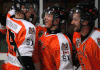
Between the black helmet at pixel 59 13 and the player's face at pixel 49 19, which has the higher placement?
the black helmet at pixel 59 13

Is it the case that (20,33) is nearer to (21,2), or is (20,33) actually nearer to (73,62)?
(21,2)

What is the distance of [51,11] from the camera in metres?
1.90

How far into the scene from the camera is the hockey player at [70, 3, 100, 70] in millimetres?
1618

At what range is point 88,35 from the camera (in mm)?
1693

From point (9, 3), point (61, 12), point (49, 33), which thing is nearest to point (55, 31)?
point (49, 33)

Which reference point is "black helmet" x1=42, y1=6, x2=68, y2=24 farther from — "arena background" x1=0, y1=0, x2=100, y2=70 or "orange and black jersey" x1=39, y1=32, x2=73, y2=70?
"arena background" x1=0, y1=0, x2=100, y2=70

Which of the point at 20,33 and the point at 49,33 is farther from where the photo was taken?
the point at 49,33

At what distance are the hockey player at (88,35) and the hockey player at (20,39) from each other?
0.53m

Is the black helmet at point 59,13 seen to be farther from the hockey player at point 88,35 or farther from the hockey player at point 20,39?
the hockey player at point 20,39

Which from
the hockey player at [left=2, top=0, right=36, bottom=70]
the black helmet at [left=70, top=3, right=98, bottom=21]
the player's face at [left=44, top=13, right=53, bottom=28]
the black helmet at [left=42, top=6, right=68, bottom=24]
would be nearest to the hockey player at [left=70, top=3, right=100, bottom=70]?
the black helmet at [left=70, top=3, right=98, bottom=21]

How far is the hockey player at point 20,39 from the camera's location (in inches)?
64.0

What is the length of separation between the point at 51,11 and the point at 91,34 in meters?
0.58

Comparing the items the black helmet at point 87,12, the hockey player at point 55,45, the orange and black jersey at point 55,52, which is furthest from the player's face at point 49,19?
the black helmet at point 87,12

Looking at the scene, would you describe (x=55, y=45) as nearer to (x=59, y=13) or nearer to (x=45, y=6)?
(x=59, y=13)
